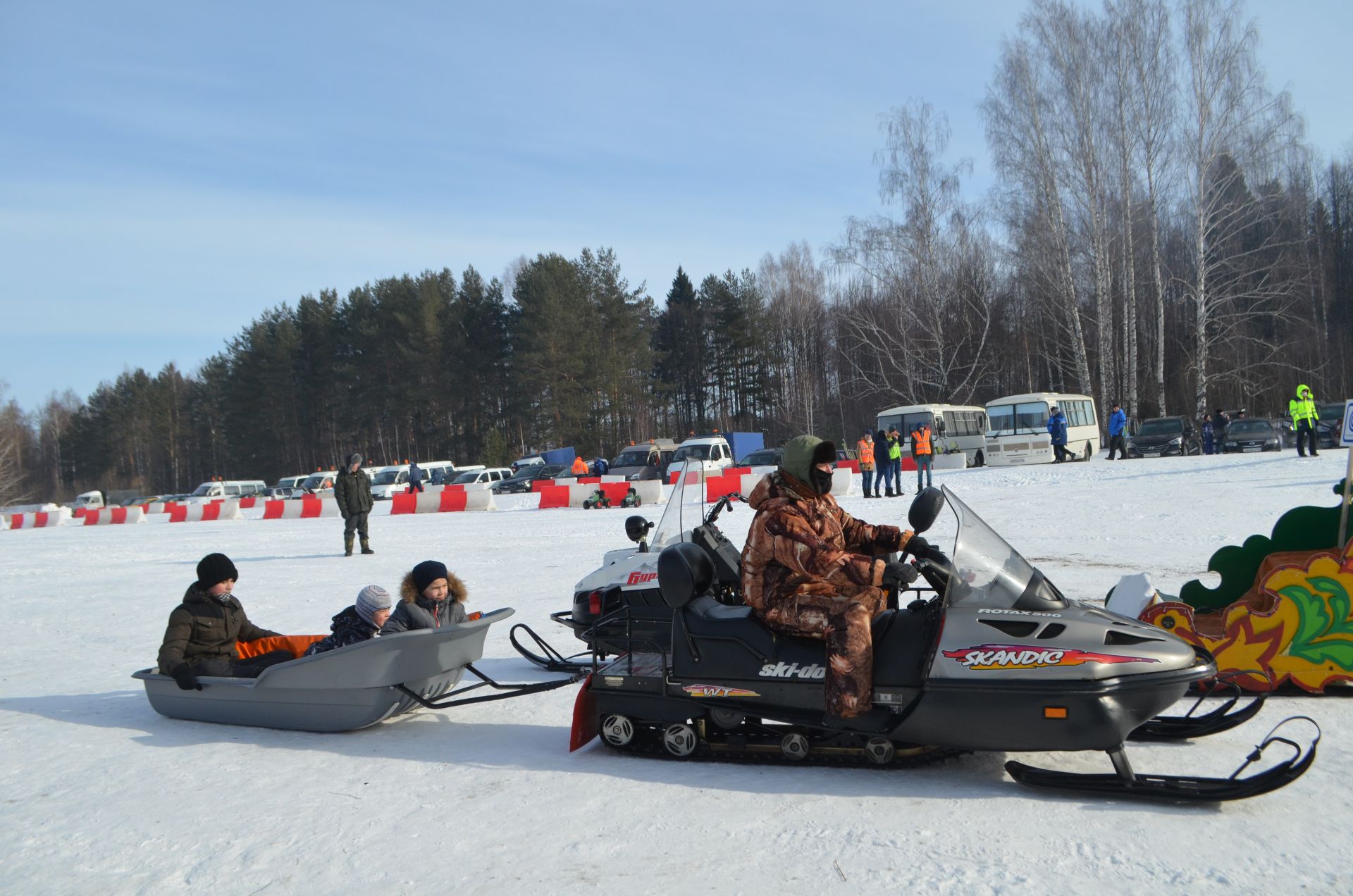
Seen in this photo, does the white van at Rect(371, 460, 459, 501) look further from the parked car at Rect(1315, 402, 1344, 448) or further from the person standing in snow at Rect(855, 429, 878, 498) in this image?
the parked car at Rect(1315, 402, 1344, 448)

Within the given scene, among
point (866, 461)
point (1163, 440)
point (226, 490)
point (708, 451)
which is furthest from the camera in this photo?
point (226, 490)

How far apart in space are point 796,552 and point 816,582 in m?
0.18

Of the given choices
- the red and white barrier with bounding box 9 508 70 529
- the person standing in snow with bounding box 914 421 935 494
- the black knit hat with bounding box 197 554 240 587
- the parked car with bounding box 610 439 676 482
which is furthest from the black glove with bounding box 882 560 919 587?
the red and white barrier with bounding box 9 508 70 529

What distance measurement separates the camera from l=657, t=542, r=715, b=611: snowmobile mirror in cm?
475

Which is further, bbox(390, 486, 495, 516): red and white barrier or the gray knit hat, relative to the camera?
bbox(390, 486, 495, 516): red and white barrier

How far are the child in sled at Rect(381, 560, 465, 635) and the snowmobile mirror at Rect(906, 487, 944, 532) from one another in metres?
2.89

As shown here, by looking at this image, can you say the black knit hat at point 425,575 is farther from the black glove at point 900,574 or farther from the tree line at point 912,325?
the tree line at point 912,325

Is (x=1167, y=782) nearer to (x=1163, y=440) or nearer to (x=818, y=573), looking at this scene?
(x=818, y=573)

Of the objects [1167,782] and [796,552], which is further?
[796,552]

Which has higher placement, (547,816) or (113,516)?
(113,516)

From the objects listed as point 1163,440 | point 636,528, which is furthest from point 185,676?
point 1163,440

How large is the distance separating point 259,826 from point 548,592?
627 centimetres

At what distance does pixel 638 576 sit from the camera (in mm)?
6953

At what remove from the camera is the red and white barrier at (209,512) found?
2967cm
